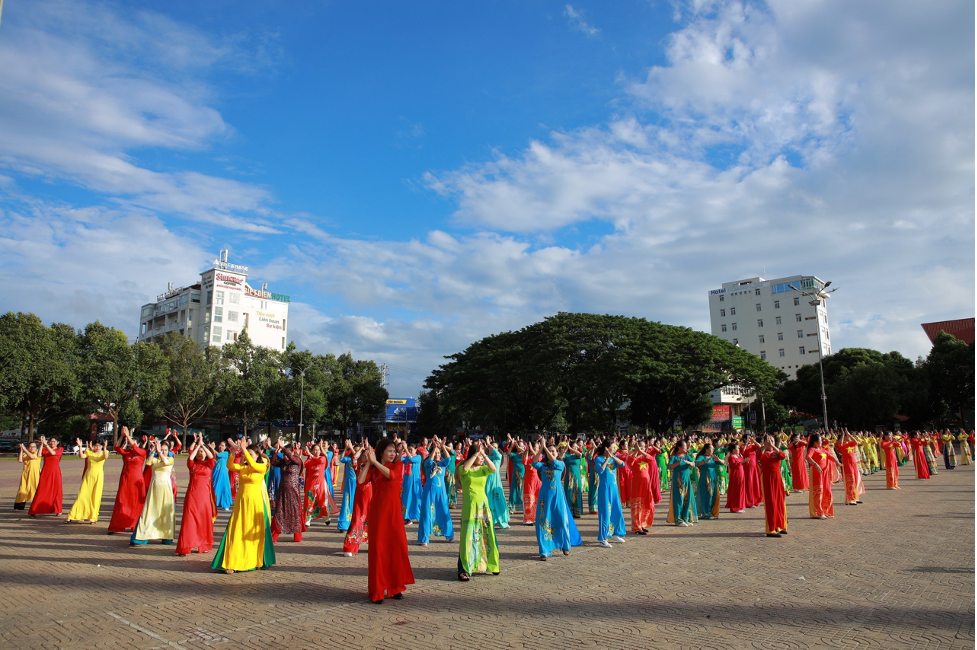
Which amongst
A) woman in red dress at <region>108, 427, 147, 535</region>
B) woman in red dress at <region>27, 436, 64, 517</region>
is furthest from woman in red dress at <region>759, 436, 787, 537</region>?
woman in red dress at <region>27, 436, 64, 517</region>

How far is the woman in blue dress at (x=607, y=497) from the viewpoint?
9461 millimetres

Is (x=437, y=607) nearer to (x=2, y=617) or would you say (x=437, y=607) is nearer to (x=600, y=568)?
(x=600, y=568)

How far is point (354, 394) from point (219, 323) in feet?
81.2

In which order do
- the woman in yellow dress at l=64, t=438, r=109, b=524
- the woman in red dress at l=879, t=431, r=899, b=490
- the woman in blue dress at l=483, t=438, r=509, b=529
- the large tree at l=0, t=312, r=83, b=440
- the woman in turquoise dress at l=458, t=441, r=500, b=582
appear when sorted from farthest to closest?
the large tree at l=0, t=312, r=83, b=440 → the woman in red dress at l=879, t=431, r=899, b=490 → the woman in yellow dress at l=64, t=438, r=109, b=524 → the woman in blue dress at l=483, t=438, r=509, b=529 → the woman in turquoise dress at l=458, t=441, r=500, b=582

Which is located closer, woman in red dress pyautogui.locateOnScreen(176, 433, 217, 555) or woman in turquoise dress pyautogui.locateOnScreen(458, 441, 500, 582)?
woman in turquoise dress pyautogui.locateOnScreen(458, 441, 500, 582)

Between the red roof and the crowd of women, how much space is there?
52.6m

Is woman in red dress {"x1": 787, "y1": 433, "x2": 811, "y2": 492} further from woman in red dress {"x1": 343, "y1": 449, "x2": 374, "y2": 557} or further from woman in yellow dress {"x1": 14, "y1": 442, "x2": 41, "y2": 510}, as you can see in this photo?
woman in yellow dress {"x1": 14, "y1": 442, "x2": 41, "y2": 510}

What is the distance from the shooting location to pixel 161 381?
45.0 metres

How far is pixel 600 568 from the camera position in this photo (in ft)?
25.4

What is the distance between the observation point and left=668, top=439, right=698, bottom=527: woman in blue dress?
1173cm

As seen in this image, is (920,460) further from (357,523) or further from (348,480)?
(357,523)

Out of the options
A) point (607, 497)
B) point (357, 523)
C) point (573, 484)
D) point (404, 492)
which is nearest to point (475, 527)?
point (357, 523)

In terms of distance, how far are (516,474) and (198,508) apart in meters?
7.56

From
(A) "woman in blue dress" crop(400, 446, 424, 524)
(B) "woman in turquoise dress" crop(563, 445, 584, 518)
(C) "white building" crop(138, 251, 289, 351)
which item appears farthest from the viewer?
(C) "white building" crop(138, 251, 289, 351)
